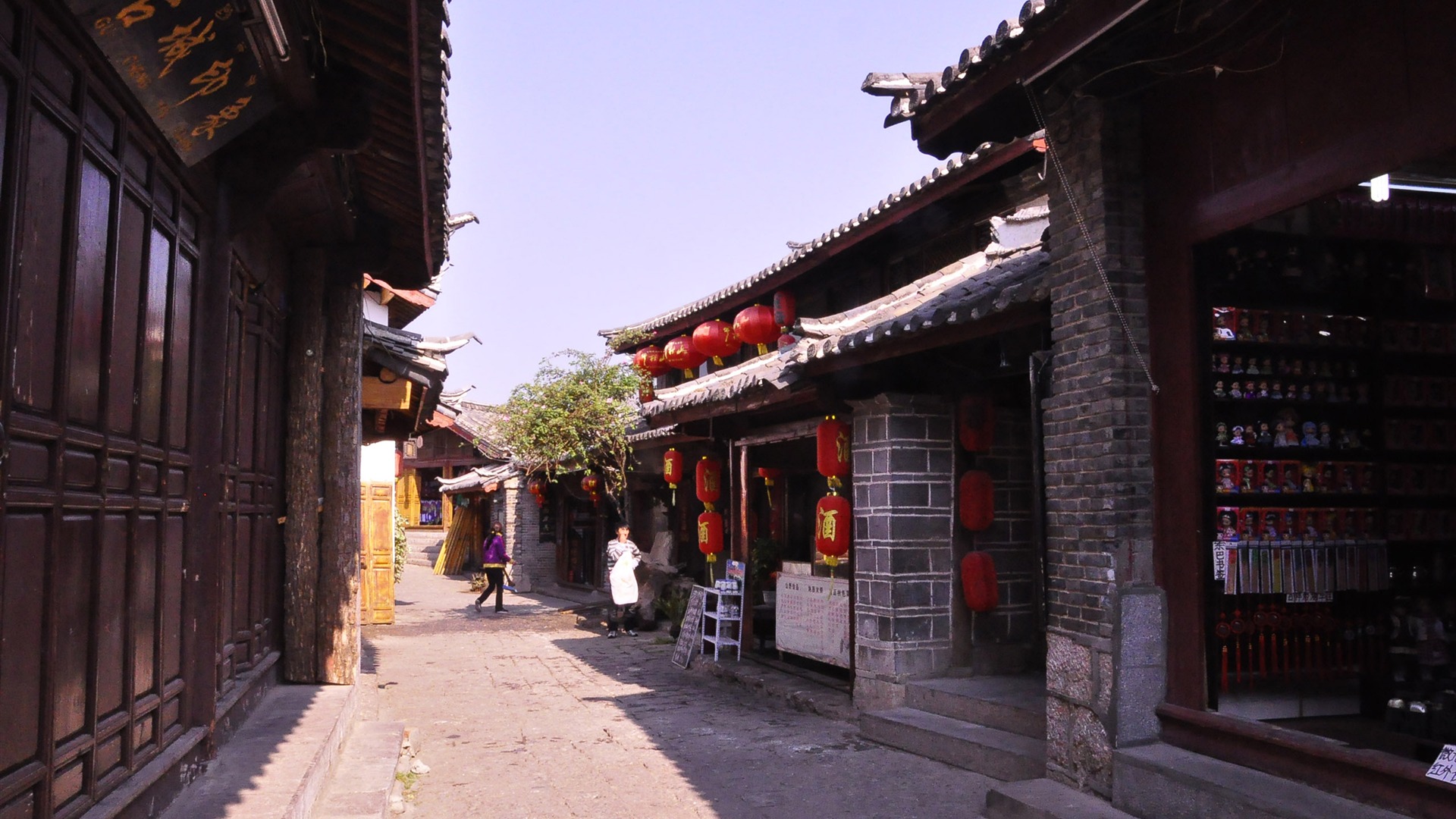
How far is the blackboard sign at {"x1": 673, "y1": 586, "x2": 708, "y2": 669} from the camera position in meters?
11.8

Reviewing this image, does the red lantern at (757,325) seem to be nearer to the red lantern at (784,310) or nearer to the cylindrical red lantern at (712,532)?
the red lantern at (784,310)

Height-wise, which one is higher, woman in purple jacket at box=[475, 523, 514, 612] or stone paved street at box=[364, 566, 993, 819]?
woman in purple jacket at box=[475, 523, 514, 612]

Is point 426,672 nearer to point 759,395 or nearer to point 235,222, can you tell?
point 759,395

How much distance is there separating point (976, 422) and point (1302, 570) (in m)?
2.83

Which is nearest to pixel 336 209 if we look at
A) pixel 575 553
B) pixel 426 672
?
pixel 426 672

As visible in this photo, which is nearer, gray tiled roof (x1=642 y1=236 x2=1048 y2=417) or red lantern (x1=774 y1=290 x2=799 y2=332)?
gray tiled roof (x1=642 y1=236 x2=1048 y2=417)

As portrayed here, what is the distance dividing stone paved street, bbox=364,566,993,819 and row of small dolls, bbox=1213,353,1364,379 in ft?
9.36

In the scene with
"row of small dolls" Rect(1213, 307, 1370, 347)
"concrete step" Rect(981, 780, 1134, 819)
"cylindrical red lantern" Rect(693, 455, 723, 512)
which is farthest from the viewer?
"cylindrical red lantern" Rect(693, 455, 723, 512)

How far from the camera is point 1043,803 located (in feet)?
17.4

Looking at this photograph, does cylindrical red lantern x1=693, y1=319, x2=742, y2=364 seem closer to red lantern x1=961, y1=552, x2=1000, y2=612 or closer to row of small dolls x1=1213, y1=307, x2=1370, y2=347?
red lantern x1=961, y1=552, x2=1000, y2=612

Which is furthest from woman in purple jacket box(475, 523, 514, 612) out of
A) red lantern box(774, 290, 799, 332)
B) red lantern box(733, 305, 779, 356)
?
red lantern box(774, 290, 799, 332)

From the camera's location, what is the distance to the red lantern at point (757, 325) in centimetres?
1280

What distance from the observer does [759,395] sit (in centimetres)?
Result: 986

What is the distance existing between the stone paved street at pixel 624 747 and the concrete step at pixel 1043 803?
38 centimetres
